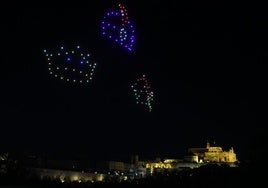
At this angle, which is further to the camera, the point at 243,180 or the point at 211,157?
the point at 211,157

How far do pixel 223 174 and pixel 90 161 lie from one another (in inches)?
2109

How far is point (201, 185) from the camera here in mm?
16641

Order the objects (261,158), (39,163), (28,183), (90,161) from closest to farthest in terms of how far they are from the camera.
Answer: (261,158) → (28,183) → (39,163) → (90,161)

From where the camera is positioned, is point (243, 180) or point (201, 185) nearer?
point (243, 180)

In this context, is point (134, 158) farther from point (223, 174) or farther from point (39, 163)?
point (223, 174)

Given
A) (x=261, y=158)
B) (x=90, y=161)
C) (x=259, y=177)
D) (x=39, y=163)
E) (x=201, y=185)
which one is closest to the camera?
(x=259, y=177)

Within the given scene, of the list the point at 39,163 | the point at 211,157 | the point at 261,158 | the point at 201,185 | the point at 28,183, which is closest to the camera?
the point at 261,158

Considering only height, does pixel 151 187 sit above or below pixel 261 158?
below

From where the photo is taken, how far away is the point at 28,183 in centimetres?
1792

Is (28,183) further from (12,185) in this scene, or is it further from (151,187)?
(151,187)

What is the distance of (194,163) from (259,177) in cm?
5847

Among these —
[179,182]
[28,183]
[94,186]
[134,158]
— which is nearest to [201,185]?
[179,182]

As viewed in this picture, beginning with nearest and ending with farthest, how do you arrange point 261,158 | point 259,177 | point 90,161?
point 259,177 < point 261,158 < point 90,161

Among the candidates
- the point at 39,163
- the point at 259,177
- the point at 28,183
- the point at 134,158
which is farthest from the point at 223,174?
the point at 134,158
